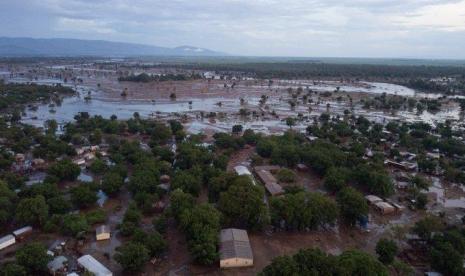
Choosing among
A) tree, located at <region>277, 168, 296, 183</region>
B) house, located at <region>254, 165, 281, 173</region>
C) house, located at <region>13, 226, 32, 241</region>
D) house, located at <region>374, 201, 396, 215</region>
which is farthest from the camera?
house, located at <region>254, 165, 281, 173</region>

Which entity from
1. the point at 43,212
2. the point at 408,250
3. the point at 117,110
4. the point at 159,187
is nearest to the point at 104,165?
the point at 159,187

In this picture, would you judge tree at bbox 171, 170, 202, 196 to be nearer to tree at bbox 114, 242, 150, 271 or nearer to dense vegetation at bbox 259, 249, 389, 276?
tree at bbox 114, 242, 150, 271

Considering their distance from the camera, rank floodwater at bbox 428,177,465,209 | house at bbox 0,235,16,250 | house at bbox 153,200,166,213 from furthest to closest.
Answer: floodwater at bbox 428,177,465,209, house at bbox 153,200,166,213, house at bbox 0,235,16,250

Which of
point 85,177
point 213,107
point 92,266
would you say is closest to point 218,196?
point 92,266

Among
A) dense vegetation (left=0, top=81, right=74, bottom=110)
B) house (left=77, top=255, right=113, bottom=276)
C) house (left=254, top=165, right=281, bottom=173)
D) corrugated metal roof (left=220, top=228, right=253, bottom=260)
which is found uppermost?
dense vegetation (left=0, top=81, right=74, bottom=110)

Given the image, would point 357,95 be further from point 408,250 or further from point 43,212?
point 43,212

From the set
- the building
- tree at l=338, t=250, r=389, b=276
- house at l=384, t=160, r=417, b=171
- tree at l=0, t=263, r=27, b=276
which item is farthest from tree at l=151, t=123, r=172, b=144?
tree at l=338, t=250, r=389, b=276

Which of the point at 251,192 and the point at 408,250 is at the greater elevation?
the point at 251,192

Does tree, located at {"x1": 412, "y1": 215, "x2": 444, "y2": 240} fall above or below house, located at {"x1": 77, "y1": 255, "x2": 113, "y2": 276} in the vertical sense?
above
